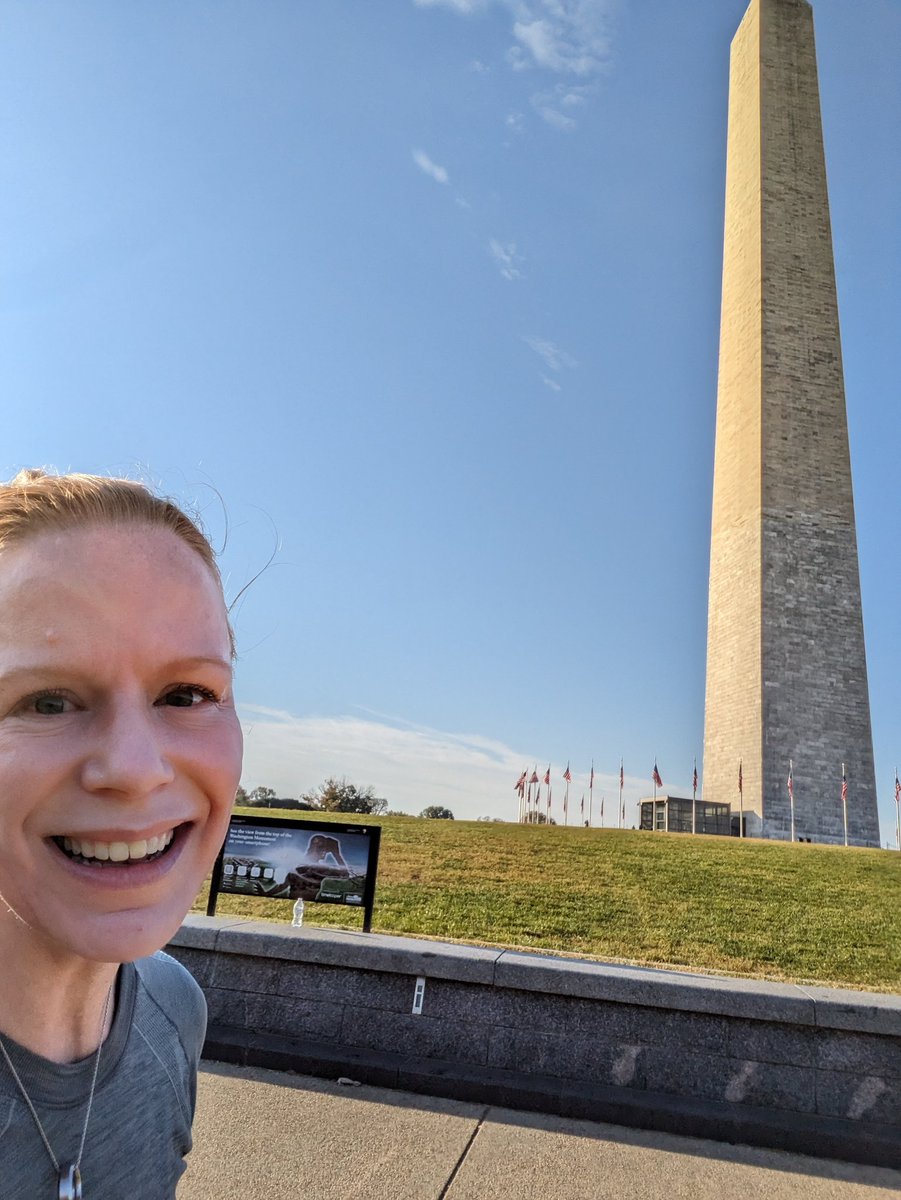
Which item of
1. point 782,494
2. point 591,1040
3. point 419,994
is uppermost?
point 782,494

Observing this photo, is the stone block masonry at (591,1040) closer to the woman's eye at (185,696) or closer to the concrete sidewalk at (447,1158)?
the concrete sidewalk at (447,1158)

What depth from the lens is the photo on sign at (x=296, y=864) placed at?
272 inches

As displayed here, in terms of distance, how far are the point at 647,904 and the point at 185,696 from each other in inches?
491

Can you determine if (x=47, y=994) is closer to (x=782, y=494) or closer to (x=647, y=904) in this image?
(x=647, y=904)

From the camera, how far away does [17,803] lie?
83 cm

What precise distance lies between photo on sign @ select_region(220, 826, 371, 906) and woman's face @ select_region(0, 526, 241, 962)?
6235 mm

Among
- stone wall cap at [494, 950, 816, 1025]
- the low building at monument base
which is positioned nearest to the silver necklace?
stone wall cap at [494, 950, 816, 1025]

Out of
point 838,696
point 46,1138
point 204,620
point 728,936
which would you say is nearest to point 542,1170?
point 46,1138

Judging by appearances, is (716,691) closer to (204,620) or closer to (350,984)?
(350,984)

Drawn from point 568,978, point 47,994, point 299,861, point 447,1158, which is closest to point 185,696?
point 47,994

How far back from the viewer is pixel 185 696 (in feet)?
3.16

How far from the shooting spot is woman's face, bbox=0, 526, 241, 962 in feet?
2.76

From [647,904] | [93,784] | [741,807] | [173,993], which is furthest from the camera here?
[741,807]

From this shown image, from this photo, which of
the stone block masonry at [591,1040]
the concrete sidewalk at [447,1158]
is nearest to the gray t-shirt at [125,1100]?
the concrete sidewalk at [447,1158]
